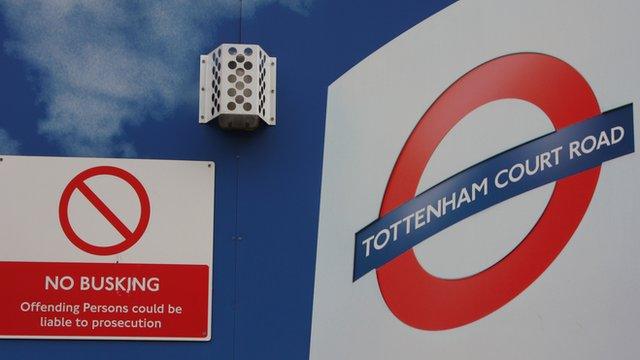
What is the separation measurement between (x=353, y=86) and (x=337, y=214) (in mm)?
477

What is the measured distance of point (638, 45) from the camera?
3.28 metres

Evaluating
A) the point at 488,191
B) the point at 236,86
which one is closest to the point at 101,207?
the point at 236,86

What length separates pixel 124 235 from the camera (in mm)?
3115

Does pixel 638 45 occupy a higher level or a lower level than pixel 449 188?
higher

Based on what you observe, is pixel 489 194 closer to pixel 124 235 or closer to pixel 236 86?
pixel 236 86

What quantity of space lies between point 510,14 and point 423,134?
561 mm

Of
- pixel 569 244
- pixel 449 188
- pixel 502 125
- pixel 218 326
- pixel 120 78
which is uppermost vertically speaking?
pixel 120 78

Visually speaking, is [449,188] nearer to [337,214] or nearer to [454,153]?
[454,153]

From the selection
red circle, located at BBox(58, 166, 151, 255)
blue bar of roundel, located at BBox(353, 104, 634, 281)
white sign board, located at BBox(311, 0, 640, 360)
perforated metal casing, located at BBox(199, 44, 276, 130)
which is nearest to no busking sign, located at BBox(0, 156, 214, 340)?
red circle, located at BBox(58, 166, 151, 255)

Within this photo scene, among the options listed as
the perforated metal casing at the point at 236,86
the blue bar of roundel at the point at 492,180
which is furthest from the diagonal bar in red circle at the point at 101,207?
the blue bar of roundel at the point at 492,180

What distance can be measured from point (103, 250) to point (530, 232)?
1.53 metres

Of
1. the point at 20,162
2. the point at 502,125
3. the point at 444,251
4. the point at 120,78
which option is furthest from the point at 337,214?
the point at 20,162

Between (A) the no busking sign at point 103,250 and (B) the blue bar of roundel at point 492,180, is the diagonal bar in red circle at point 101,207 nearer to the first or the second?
(A) the no busking sign at point 103,250

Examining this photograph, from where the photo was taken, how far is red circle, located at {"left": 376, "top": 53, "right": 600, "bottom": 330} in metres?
3.17
